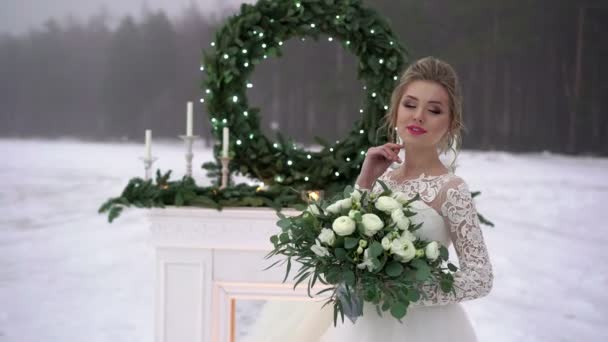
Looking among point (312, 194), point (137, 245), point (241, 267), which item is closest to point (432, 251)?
point (312, 194)

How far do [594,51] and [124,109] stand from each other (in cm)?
435

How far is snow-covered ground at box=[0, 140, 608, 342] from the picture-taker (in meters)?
5.55

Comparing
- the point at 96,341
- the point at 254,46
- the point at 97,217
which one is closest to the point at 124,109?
the point at 97,217

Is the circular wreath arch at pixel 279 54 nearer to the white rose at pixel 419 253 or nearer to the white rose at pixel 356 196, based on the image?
the white rose at pixel 356 196

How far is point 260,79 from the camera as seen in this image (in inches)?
238

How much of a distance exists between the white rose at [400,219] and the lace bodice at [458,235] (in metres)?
0.24

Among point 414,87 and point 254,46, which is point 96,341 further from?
point 414,87

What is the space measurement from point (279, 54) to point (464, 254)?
6.58 ft

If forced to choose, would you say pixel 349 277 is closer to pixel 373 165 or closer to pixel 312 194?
pixel 373 165

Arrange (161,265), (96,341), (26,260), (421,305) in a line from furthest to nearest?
1. (26,260)
2. (96,341)
3. (161,265)
4. (421,305)

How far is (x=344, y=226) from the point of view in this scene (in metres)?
2.02

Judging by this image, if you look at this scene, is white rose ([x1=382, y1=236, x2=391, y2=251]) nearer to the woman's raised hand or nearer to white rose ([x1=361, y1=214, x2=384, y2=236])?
white rose ([x1=361, y1=214, x2=384, y2=236])

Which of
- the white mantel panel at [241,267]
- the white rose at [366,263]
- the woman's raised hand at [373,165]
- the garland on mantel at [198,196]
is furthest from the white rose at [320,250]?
the white mantel panel at [241,267]

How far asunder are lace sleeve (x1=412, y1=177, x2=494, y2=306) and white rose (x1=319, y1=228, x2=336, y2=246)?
1.38 feet
